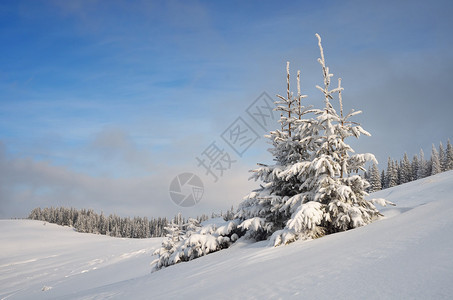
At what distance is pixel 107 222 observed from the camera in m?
135

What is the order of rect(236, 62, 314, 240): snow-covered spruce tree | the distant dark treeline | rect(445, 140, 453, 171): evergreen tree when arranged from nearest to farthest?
rect(236, 62, 314, 240): snow-covered spruce tree → rect(445, 140, 453, 171): evergreen tree → the distant dark treeline

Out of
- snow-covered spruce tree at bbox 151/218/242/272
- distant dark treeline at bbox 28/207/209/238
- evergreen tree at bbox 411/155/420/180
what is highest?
evergreen tree at bbox 411/155/420/180

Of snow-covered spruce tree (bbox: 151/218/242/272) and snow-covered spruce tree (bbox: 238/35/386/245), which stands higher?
snow-covered spruce tree (bbox: 238/35/386/245)

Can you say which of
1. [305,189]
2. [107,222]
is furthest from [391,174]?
[107,222]

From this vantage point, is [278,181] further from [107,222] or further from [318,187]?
[107,222]

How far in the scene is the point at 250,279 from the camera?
6305 mm

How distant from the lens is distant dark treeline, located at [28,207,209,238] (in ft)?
421

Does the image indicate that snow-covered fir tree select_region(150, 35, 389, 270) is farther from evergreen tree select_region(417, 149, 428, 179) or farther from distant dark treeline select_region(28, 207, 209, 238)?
distant dark treeline select_region(28, 207, 209, 238)

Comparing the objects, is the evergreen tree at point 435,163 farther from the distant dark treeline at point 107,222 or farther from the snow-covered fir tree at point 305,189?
the distant dark treeline at point 107,222

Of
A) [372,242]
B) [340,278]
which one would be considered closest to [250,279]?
[340,278]

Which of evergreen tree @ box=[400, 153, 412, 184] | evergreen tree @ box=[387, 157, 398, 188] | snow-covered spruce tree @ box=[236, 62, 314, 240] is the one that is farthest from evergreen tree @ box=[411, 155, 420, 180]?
snow-covered spruce tree @ box=[236, 62, 314, 240]

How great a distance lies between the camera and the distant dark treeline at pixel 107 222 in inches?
5049

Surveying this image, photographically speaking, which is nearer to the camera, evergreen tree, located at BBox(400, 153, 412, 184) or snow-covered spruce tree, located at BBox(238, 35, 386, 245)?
snow-covered spruce tree, located at BBox(238, 35, 386, 245)

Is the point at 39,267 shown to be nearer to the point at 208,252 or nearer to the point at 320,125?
the point at 208,252
